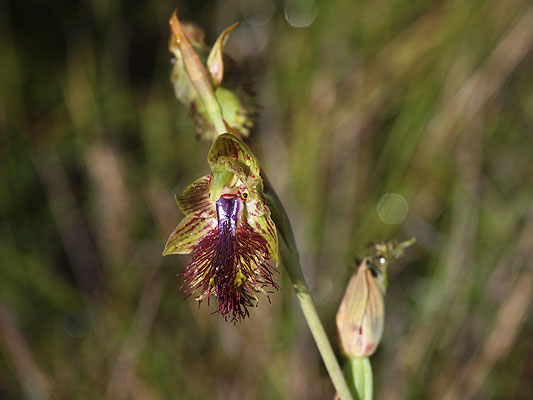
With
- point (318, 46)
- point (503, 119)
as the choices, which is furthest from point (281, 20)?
point (503, 119)

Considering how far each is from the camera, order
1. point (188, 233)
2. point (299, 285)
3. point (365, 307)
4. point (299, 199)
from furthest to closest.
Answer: point (299, 199) → point (365, 307) → point (188, 233) → point (299, 285)

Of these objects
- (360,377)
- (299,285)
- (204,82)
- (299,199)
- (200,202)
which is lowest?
(360,377)

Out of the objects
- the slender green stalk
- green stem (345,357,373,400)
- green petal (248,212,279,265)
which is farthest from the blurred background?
green petal (248,212,279,265)

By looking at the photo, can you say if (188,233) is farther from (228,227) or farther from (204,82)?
(204,82)

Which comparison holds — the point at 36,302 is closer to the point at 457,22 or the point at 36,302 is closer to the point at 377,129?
the point at 377,129

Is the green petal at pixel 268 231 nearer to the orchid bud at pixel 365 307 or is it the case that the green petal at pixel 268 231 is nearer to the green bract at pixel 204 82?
the green bract at pixel 204 82

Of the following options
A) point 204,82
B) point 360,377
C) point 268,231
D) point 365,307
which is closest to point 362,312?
point 365,307
